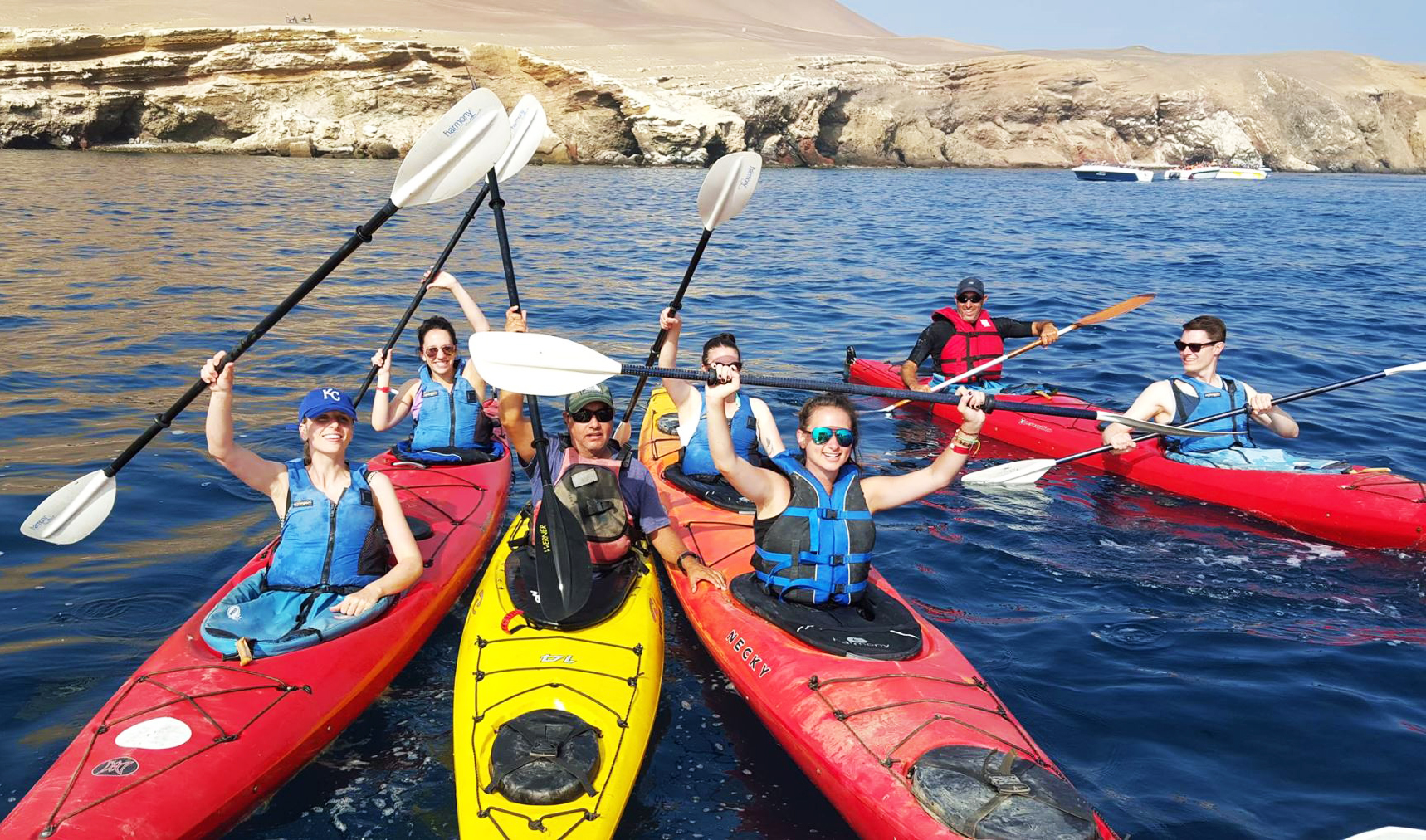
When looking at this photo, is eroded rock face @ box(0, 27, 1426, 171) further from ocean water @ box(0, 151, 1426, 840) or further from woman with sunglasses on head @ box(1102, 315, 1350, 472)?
woman with sunglasses on head @ box(1102, 315, 1350, 472)

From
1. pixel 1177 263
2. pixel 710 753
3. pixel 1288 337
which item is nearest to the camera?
pixel 710 753

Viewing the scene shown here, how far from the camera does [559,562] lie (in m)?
4.16

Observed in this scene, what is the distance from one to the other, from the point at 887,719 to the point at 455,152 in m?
3.32

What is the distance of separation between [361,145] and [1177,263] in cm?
2650

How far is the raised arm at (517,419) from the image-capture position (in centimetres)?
470

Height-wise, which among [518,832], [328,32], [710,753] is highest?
[328,32]

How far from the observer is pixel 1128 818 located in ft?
12.1

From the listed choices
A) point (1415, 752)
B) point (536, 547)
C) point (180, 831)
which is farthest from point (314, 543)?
point (1415, 752)

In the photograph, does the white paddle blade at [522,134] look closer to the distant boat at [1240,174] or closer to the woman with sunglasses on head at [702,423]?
the woman with sunglasses on head at [702,423]

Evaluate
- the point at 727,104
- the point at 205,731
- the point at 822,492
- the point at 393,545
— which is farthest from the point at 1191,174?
the point at 205,731

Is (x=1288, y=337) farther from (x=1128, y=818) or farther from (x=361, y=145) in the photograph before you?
(x=361, y=145)

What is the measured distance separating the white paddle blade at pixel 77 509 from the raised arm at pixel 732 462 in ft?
9.78

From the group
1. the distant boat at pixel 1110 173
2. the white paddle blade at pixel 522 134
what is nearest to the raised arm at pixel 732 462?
the white paddle blade at pixel 522 134

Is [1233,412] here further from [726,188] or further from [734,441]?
[726,188]
